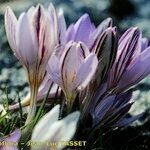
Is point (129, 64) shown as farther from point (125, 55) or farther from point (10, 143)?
point (10, 143)

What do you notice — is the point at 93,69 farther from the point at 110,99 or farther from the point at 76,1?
the point at 76,1

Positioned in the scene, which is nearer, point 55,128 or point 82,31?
point 55,128

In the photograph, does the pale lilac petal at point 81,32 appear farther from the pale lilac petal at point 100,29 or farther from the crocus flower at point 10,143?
the crocus flower at point 10,143

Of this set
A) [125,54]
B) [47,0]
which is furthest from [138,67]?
[47,0]

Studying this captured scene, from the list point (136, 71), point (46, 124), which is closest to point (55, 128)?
point (46, 124)

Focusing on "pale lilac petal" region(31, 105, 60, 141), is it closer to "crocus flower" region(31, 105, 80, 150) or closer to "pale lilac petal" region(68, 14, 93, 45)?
"crocus flower" region(31, 105, 80, 150)

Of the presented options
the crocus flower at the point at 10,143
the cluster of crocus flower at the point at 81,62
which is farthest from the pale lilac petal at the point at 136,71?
the crocus flower at the point at 10,143

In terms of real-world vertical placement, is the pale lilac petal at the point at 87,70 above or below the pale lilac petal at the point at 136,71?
above
